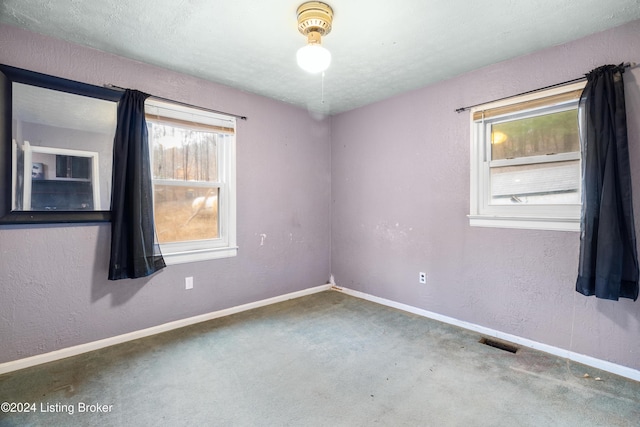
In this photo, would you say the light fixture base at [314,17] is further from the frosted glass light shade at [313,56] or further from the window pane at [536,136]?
the window pane at [536,136]

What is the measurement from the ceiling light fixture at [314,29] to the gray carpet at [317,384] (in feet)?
6.75

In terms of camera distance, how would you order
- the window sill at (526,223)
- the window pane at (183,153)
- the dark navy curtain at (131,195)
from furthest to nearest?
1. the window pane at (183,153)
2. the dark navy curtain at (131,195)
3. the window sill at (526,223)

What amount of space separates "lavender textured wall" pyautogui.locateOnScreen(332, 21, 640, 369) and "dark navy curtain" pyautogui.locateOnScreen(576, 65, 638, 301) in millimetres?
119

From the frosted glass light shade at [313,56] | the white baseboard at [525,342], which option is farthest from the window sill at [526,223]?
the frosted glass light shade at [313,56]

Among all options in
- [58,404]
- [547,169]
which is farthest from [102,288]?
[547,169]

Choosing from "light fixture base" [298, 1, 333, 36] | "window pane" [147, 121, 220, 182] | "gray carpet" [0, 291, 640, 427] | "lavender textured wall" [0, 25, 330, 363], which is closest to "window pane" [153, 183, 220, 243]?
"window pane" [147, 121, 220, 182]

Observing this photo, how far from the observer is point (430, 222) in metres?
3.08

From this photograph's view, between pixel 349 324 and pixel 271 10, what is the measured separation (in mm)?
2573

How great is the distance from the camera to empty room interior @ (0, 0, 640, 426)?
1859 millimetres

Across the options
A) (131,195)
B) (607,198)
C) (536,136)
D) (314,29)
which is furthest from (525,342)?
(131,195)

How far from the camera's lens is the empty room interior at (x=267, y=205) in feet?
6.10

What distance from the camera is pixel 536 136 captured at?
98.0 inches

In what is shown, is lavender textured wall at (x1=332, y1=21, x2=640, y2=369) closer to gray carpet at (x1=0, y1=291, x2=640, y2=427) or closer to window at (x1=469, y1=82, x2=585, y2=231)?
window at (x1=469, y1=82, x2=585, y2=231)

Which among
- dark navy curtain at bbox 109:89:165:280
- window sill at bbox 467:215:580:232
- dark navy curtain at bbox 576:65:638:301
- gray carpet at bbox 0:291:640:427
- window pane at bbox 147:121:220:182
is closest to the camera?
gray carpet at bbox 0:291:640:427
